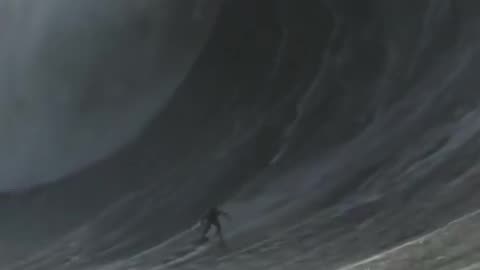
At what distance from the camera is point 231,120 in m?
0.38

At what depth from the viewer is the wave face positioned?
1.07ft

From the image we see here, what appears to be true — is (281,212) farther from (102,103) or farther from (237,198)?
(102,103)

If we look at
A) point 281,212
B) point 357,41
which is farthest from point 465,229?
point 357,41

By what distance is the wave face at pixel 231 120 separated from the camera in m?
0.33

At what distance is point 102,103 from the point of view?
0.36 meters

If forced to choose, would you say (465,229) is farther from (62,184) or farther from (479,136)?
(62,184)

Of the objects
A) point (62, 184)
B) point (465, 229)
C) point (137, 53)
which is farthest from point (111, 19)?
point (465, 229)

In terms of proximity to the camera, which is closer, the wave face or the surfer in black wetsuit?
the wave face

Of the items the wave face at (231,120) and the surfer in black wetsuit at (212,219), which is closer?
the wave face at (231,120)

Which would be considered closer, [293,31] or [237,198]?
[293,31]

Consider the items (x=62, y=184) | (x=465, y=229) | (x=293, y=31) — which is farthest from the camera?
(x=465, y=229)

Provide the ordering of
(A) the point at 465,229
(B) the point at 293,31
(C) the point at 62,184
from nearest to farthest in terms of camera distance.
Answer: (B) the point at 293,31, (C) the point at 62,184, (A) the point at 465,229

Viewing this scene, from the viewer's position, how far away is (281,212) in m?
0.47

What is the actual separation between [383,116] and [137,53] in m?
0.13
